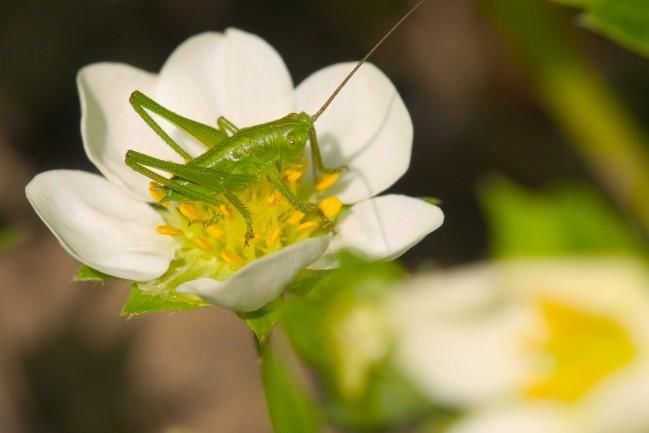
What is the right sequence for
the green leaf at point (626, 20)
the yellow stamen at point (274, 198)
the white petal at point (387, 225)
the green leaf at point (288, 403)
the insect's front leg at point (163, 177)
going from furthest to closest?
1. the yellow stamen at point (274, 198)
2. the insect's front leg at point (163, 177)
3. the white petal at point (387, 225)
4. the green leaf at point (626, 20)
5. the green leaf at point (288, 403)

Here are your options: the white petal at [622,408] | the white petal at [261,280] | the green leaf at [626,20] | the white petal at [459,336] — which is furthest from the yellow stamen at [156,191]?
the white petal at [622,408]

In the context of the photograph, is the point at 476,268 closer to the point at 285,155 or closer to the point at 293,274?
the point at 293,274

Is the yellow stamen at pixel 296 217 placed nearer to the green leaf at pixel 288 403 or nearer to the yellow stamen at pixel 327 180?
the yellow stamen at pixel 327 180

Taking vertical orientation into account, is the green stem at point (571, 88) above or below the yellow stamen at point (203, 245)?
above

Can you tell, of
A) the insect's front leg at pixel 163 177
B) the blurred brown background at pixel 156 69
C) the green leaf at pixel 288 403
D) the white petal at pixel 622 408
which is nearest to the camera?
the white petal at pixel 622 408

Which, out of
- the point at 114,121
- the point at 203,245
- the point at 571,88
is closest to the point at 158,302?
the point at 203,245

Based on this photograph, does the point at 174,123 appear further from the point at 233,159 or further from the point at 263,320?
the point at 263,320

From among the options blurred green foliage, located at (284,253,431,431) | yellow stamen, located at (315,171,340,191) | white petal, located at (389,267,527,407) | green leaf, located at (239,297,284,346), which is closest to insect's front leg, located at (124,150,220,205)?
yellow stamen, located at (315,171,340,191)
